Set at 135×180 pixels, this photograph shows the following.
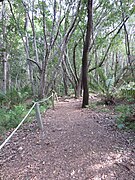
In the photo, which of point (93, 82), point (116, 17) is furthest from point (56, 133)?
point (116, 17)

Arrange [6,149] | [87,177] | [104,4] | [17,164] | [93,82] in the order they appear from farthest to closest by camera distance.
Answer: [104,4]
[93,82]
[6,149]
[17,164]
[87,177]

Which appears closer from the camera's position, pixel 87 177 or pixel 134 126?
pixel 87 177

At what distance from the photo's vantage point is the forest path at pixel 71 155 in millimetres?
2334

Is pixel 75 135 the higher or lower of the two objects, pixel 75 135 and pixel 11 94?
the lower

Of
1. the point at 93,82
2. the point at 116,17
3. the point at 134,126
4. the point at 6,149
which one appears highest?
the point at 116,17

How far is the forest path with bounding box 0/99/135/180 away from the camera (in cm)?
233

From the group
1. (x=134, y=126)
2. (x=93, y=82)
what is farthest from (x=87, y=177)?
(x=93, y=82)

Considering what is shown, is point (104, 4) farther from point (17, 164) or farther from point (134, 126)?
point (17, 164)

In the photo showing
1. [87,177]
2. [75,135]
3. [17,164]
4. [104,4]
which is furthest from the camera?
[104,4]

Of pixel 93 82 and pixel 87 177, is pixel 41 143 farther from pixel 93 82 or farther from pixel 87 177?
pixel 93 82

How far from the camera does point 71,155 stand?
9.35 feet

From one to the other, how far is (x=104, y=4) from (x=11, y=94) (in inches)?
296

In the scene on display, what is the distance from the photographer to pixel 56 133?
159 inches

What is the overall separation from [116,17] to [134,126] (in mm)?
8448
